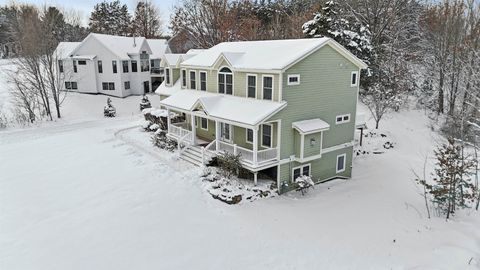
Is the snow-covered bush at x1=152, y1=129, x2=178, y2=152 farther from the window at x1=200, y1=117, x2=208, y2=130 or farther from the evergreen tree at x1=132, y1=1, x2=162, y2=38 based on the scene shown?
the evergreen tree at x1=132, y1=1, x2=162, y2=38

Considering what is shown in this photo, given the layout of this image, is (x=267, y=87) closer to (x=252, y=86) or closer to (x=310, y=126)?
(x=252, y=86)

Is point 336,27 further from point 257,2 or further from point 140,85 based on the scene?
point 257,2

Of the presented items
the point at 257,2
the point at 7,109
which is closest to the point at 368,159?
the point at 7,109

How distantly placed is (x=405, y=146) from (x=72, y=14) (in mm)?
72003

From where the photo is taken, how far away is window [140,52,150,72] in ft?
136

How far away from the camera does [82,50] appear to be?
39.7 m

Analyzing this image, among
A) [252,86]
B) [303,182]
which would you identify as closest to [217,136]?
[252,86]

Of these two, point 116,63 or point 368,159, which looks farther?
point 116,63

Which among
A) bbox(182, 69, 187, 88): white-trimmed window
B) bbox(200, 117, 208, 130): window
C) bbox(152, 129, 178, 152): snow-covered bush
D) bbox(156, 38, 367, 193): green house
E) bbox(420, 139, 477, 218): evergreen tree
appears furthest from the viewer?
bbox(182, 69, 187, 88): white-trimmed window

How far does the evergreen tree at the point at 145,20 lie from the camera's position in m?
62.0

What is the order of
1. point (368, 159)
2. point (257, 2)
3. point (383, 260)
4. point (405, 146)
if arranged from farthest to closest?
1. point (257, 2)
2. point (405, 146)
3. point (368, 159)
4. point (383, 260)

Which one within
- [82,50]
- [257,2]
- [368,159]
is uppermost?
[257,2]

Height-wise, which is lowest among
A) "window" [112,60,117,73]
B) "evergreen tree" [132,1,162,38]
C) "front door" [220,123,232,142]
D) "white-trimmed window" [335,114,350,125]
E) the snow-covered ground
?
the snow-covered ground

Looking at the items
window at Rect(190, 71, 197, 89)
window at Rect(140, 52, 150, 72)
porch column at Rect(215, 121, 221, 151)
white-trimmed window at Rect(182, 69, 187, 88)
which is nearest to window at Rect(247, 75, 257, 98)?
porch column at Rect(215, 121, 221, 151)
